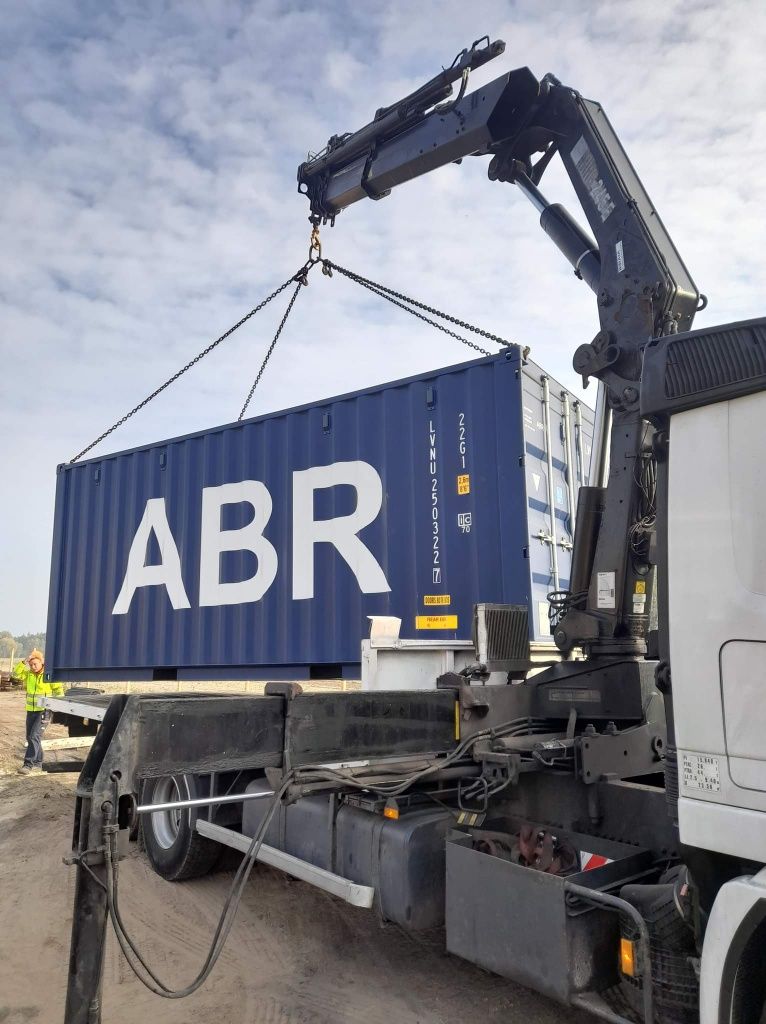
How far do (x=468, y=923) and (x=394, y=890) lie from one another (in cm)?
53

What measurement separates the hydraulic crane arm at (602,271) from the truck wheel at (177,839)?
9.29ft

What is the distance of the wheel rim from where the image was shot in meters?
5.10

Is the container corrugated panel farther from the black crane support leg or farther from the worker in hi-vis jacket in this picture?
the black crane support leg

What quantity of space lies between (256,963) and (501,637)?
6.78 feet

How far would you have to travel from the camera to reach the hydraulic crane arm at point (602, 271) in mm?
3424

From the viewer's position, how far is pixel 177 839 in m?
5.00

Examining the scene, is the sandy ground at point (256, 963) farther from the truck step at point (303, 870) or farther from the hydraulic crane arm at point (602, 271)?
the hydraulic crane arm at point (602, 271)

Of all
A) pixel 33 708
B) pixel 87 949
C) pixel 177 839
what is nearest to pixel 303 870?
pixel 177 839

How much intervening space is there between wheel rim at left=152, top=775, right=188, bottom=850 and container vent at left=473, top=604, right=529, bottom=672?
252cm

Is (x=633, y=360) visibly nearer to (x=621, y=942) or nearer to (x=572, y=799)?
(x=572, y=799)

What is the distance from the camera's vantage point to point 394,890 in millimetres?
3264

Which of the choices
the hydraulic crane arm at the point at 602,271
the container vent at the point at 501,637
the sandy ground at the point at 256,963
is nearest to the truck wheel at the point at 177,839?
the sandy ground at the point at 256,963

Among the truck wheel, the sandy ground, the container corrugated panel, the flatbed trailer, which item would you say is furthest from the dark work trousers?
the truck wheel

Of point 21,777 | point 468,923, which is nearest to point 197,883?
point 468,923
